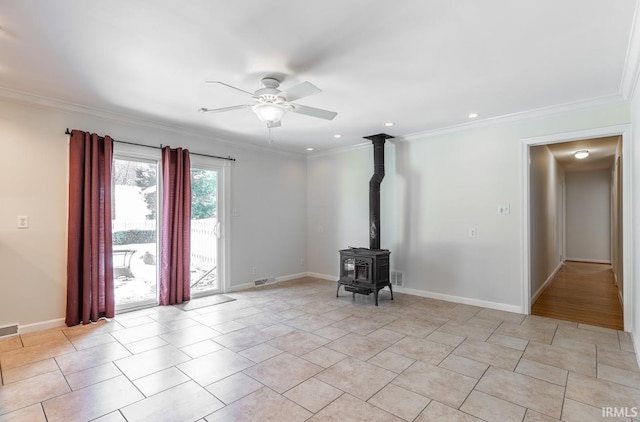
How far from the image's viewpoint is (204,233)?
512 centimetres

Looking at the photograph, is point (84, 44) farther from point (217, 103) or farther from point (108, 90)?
point (217, 103)

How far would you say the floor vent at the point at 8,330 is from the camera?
3348mm

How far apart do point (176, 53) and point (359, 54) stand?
1.41m

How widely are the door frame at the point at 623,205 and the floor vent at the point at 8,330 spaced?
5746 millimetres

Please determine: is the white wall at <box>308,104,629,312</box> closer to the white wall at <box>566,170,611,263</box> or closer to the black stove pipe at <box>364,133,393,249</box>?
the black stove pipe at <box>364,133,393,249</box>

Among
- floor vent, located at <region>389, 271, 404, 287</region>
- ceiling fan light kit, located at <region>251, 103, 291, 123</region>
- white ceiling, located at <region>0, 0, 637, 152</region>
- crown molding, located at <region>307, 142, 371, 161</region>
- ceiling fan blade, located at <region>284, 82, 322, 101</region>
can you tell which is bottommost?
floor vent, located at <region>389, 271, 404, 287</region>

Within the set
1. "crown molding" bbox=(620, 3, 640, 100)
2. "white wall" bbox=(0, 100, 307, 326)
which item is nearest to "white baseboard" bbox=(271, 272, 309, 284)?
"white wall" bbox=(0, 100, 307, 326)

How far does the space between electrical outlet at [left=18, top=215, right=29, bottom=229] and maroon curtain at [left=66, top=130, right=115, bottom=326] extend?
0.38 metres

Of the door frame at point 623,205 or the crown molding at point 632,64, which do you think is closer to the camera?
the crown molding at point 632,64

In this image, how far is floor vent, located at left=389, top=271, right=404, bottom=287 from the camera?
17.1ft

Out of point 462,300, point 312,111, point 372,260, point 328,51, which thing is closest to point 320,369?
point 372,260

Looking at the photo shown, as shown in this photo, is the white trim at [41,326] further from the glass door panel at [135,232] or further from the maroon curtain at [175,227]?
the maroon curtain at [175,227]

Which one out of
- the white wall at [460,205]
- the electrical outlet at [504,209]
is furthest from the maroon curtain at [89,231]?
the electrical outlet at [504,209]

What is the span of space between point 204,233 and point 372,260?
8.57 feet
